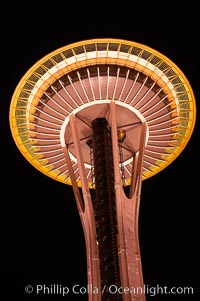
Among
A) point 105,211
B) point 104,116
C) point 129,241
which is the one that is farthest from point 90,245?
point 104,116

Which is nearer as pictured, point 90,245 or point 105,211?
point 90,245

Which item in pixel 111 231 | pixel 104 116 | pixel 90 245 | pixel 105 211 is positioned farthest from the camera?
pixel 104 116

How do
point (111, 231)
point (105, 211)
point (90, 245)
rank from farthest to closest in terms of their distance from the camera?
1. point (105, 211)
2. point (90, 245)
3. point (111, 231)

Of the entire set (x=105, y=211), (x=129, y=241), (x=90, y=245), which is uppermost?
(x=105, y=211)

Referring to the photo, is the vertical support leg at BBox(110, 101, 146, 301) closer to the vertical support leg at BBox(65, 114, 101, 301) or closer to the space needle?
the space needle

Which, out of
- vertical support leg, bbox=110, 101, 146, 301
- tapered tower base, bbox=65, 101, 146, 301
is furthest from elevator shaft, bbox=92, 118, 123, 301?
vertical support leg, bbox=110, 101, 146, 301

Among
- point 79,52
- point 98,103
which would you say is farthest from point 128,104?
point 79,52

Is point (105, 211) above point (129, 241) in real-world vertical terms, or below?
above

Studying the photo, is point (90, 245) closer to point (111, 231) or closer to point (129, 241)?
point (111, 231)

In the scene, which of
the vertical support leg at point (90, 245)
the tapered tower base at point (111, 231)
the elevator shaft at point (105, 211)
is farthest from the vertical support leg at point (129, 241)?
the vertical support leg at point (90, 245)
